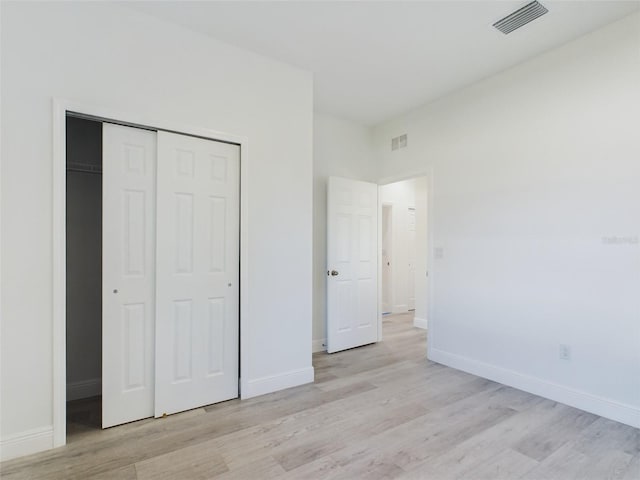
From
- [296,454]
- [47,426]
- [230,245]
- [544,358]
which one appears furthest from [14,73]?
[544,358]

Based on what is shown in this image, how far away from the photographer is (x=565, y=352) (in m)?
2.71

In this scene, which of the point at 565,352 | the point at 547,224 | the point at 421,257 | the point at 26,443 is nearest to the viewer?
the point at 26,443

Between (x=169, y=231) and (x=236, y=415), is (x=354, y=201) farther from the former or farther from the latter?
(x=236, y=415)

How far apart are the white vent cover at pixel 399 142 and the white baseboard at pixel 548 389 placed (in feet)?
8.46

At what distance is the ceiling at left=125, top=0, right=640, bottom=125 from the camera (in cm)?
233

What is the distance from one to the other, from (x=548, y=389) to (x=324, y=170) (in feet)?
10.6

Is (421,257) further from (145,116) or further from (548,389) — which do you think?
(145,116)

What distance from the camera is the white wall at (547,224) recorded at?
244 centimetres

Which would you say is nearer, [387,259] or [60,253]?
[60,253]

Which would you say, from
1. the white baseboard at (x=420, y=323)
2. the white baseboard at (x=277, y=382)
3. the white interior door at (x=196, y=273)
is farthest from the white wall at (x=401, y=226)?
the white interior door at (x=196, y=273)

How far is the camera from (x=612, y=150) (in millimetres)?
2494

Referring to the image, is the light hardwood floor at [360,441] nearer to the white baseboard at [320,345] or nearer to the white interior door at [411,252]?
the white baseboard at [320,345]

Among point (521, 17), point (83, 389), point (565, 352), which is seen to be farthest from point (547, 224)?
point (83, 389)

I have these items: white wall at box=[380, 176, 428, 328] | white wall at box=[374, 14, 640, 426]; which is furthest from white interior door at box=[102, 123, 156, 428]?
white wall at box=[380, 176, 428, 328]
